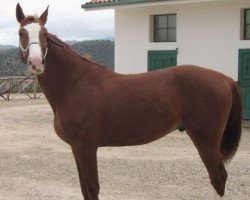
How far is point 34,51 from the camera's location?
3705 millimetres

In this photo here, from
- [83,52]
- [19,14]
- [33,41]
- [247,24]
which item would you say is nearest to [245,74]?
[247,24]

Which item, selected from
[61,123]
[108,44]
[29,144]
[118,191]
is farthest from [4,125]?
[108,44]

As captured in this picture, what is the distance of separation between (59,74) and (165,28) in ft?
26.8

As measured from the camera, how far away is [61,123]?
4.02 metres

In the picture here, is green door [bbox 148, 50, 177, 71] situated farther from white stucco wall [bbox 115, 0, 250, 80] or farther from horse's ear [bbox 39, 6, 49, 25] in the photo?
horse's ear [bbox 39, 6, 49, 25]

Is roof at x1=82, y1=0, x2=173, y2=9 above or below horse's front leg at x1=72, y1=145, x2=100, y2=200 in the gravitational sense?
above

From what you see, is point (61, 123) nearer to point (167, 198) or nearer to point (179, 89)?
point (179, 89)

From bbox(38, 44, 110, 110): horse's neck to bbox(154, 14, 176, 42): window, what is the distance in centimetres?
A: 795

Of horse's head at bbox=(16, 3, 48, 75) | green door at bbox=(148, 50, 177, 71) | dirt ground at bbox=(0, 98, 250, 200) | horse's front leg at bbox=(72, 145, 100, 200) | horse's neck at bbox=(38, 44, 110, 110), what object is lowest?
dirt ground at bbox=(0, 98, 250, 200)

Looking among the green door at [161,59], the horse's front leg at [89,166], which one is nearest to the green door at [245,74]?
the green door at [161,59]

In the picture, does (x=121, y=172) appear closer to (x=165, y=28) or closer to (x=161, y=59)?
(x=161, y=59)

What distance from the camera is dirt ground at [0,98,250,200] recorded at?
Answer: 213 inches

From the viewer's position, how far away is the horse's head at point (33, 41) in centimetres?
368

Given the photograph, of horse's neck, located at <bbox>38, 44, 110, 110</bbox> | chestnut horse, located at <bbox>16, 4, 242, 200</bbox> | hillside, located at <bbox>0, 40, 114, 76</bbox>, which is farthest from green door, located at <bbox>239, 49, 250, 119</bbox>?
hillside, located at <bbox>0, 40, 114, 76</bbox>
